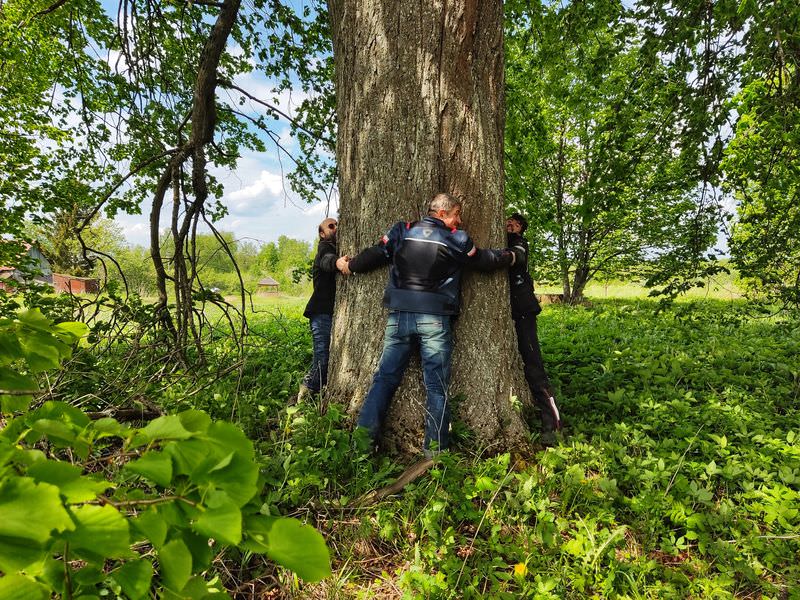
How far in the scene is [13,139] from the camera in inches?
222

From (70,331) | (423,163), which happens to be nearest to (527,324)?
(423,163)

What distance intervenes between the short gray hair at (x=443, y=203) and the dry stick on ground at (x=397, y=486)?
1.70 metres

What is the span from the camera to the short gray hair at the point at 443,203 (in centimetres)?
282

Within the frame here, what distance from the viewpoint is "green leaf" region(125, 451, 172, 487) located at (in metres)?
0.60

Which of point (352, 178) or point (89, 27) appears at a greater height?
point (89, 27)

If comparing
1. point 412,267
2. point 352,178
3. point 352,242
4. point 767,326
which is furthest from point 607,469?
point 767,326

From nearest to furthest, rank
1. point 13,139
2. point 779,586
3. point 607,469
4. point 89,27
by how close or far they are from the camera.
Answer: point 779,586 < point 607,469 < point 13,139 < point 89,27

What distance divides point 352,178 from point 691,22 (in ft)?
13.8

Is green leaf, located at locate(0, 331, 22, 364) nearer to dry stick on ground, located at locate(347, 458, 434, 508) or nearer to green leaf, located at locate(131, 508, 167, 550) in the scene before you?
green leaf, located at locate(131, 508, 167, 550)

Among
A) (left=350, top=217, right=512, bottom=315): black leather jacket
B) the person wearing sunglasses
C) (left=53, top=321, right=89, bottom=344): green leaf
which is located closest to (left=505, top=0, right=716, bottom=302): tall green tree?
(left=350, top=217, right=512, bottom=315): black leather jacket

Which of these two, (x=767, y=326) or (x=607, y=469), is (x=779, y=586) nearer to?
(x=607, y=469)

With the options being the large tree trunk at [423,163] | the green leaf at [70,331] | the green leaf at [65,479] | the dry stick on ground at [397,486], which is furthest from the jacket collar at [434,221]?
the green leaf at [65,479]

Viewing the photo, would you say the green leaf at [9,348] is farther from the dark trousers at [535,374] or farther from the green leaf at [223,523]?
the dark trousers at [535,374]

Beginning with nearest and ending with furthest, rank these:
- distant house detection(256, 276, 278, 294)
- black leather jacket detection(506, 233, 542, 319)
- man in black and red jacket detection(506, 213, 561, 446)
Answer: man in black and red jacket detection(506, 213, 561, 446) < black leather jacket detection(506, 233, 542, 319) < distant house detection(256, 276, 278, 294)
